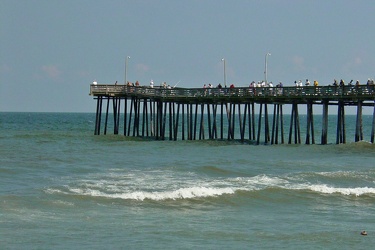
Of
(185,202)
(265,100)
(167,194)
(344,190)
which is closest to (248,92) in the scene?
(265,100)

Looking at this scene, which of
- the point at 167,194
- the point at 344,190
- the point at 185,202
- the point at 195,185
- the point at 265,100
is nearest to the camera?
the point at 185,202

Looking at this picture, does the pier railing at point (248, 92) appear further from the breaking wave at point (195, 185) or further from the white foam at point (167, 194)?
the white foam at point (167, 194)

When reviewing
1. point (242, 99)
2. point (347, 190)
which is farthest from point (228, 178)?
point (242, 99)

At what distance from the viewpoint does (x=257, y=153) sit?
4462 cm

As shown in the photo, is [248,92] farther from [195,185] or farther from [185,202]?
[185,202]

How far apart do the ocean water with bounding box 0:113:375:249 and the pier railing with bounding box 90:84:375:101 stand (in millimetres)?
4352

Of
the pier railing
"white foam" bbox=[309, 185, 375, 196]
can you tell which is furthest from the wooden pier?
"white foam" bbox=[309, 185, 375, 196]

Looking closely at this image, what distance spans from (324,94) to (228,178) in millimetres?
16550

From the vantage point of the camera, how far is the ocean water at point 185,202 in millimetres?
18875

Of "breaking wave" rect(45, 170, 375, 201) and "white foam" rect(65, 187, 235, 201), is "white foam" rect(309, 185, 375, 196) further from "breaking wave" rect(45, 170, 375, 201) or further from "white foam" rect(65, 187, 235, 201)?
"white foam" rect(65, 187, 235, 201)

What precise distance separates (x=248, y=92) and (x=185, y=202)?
28.8 meters

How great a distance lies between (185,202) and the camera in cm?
2472

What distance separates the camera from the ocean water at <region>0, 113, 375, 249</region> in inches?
743

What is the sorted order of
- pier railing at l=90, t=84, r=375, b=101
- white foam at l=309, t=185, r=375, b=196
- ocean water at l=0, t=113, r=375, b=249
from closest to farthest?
ocean water at l=0, t=113, r=375, b=249, white foam at l=309, t=185, r=375, b=196, pier railing at l=90, t=84, r=375, b=101
